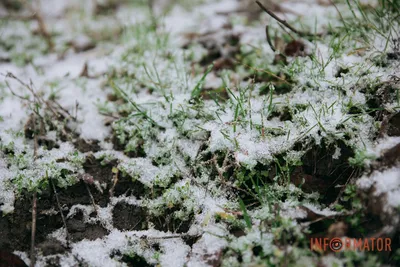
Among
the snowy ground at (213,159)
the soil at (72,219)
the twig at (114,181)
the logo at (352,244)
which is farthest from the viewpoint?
the twig at (114,181)

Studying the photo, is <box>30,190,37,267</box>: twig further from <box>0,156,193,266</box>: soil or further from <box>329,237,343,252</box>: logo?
<box>329,237,343,252</box>: logo

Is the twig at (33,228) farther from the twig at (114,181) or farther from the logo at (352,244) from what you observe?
the logo at (352,244)

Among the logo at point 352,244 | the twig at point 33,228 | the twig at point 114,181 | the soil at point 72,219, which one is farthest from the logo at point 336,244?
the twig at point 33,228

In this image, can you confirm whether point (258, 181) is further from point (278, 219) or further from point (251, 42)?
point (251, 42)

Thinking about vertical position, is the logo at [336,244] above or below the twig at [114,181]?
below

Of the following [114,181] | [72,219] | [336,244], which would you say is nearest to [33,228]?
[72,219]

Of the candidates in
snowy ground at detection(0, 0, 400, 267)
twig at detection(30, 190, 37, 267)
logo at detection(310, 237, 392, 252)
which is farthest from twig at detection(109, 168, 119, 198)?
logo at detection(310, 237, 392, 252)

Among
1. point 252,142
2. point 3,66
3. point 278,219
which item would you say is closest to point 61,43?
point 3,66
